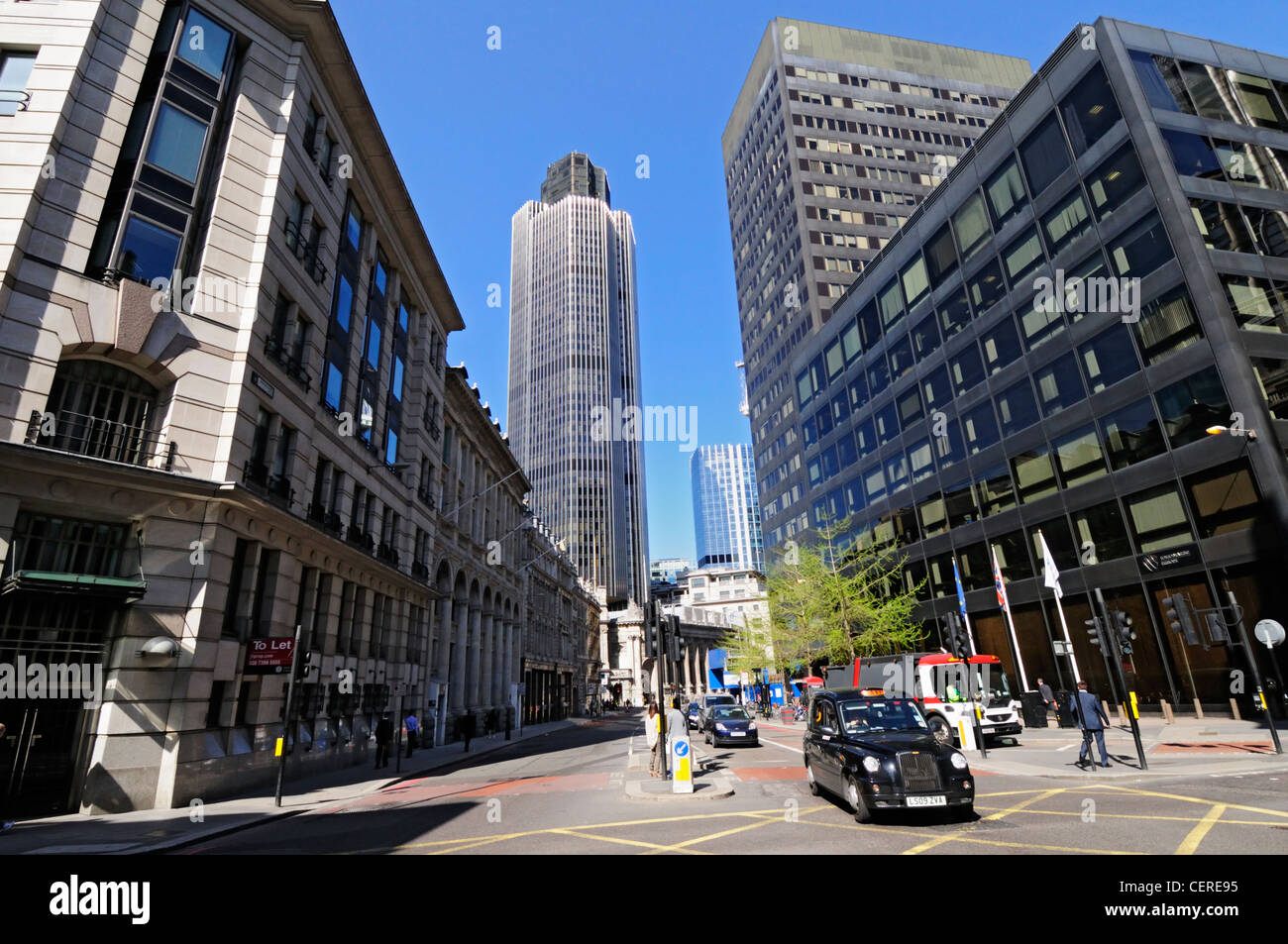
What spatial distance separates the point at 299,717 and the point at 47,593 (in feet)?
29.0

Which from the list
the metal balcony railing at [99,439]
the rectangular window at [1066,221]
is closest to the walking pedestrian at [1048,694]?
the rectangular window at [1066,221]

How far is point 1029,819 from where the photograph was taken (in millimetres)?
9570

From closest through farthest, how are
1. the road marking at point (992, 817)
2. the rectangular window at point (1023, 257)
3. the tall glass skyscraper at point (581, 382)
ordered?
the road marking at point (992, 817) < the rectangular window at point (1023, 257) < the tall glass skyscraper at point (581, 382)

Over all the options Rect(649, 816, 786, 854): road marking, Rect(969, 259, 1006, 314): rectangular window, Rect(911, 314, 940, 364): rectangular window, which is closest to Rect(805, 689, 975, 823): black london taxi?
Rect(649, 816, 786, 854): road marking

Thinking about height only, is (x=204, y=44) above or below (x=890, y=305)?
below

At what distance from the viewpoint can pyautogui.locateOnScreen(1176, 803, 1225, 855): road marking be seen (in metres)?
7.25

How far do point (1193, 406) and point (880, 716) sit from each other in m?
22.4

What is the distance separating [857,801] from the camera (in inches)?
392

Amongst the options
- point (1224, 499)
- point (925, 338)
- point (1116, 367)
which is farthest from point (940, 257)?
point (1224, 499)

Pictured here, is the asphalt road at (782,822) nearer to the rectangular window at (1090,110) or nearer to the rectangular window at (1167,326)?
the rectangular window at (1167,326)

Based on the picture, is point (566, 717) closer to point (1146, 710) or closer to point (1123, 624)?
point (1146, 710)

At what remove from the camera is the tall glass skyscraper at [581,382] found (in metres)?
160

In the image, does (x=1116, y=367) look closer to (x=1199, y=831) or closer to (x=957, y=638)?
(x=957, y=638)
